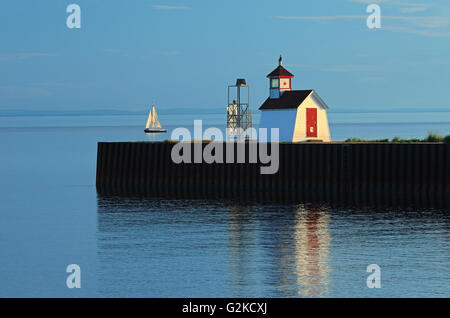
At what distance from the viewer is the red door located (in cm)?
5609

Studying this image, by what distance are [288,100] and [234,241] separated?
2670cm

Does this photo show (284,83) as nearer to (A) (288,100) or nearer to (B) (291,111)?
(A) (288,100)

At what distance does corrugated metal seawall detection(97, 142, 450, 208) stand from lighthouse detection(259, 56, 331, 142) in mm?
5545

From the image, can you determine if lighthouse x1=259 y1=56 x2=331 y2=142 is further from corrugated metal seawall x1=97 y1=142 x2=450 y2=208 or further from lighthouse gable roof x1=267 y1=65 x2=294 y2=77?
corrugated metal seawall x1=97 y1=142 x2=450 y2=208

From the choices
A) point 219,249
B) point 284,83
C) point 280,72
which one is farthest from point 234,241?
point 280,72

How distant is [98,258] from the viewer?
28.7m

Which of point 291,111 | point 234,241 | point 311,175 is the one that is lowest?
point 234,241

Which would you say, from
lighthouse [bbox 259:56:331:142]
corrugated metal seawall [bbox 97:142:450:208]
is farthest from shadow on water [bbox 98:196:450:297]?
lighthouse [bbox 259:56:331:142]

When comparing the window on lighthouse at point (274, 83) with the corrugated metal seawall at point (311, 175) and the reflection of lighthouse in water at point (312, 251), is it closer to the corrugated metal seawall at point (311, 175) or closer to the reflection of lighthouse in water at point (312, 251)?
the corrugated metal seawall at point (311, 175)

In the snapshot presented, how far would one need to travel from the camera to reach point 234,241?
3133cm
